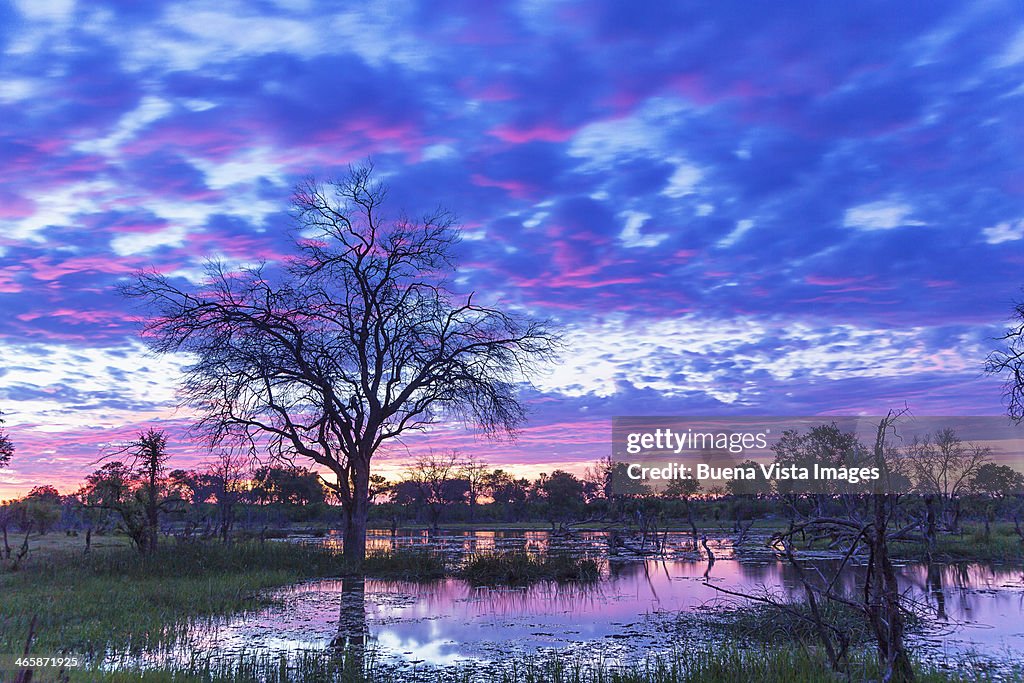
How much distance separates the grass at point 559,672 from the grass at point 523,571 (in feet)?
43.9

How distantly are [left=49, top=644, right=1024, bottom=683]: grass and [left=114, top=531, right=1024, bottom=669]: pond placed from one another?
1.01 m

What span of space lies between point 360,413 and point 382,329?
3.66 m

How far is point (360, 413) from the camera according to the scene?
30297 millimetres

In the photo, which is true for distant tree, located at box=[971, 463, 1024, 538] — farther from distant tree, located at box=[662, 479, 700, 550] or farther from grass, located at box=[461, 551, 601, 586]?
grass, located at box=[461, 551, 601, 586]

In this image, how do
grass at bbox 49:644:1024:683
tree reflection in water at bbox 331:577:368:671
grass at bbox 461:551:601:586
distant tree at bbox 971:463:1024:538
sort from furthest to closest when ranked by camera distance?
distant tree at bbox 971:463:1024:538
grass at bbox 461:551:601:586
tree reflection in water at bbox 331:577:368:671
grass at bbox 49:644:1024:683

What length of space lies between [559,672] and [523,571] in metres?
16.1

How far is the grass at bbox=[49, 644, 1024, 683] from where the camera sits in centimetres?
995

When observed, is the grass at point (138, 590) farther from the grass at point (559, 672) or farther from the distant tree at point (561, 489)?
the distant tree at point (561, 489)

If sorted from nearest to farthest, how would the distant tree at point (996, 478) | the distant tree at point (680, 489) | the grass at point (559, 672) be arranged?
the grass at point (559, 672) → the distant tree at point (996, 478) → the distant tree at point (680, 489)

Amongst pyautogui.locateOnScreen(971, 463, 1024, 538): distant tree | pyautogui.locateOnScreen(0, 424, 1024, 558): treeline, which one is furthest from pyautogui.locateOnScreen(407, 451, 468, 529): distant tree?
pyautogui.locateOnScreen(971, 463, 1024, 538): distant tree

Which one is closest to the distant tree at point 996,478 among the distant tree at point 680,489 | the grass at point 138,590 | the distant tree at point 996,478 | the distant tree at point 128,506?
the distant tree at point 996,478

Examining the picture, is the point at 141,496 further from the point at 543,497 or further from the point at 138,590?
the point at 543,497

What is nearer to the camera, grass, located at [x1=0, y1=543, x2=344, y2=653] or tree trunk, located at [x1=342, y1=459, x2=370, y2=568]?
grass, located at [x1=0, y1=543, x2=344, y2=653]

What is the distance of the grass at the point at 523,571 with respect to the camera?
2582 cm
